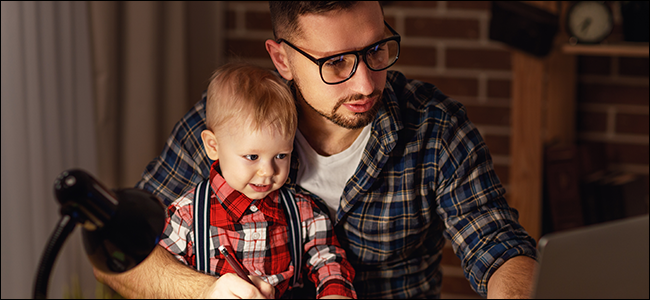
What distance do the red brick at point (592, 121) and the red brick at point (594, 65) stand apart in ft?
0.51

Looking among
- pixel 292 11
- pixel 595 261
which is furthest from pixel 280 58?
pixel 595 261

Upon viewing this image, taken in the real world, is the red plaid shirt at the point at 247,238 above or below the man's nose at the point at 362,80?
below

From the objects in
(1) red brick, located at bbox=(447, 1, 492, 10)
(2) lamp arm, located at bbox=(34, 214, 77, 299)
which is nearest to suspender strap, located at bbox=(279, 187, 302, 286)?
(2) lamp arm, located at bbox=(34, 214, 77, 299)

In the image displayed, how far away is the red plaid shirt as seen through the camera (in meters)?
0.97

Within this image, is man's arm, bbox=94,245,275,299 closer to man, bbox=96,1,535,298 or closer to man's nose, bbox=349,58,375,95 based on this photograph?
man, bbox=96,1,535,298

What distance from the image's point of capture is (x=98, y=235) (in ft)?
2.03

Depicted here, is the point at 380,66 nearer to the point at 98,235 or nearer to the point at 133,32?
the point at 98,235

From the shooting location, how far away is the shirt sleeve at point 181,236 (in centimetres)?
98

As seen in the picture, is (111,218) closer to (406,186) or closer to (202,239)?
(202,239)

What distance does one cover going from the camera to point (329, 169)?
1.12 meters

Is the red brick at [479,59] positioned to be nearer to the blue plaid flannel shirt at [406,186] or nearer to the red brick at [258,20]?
the red brick at [258,20]

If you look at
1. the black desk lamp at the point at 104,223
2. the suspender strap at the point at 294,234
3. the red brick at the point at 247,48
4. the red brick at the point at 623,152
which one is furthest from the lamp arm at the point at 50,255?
the red brick at the point at 623,152

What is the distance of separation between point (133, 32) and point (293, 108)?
0.99m

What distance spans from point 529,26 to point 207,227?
1263 mm
